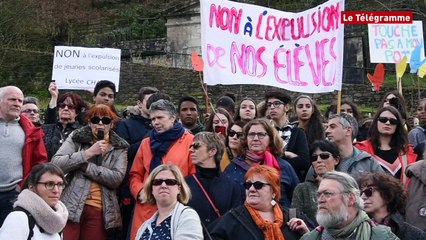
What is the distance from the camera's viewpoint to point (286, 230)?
6.92 m

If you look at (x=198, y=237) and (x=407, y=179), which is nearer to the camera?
(x=198, y=237)

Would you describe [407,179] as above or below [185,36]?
below

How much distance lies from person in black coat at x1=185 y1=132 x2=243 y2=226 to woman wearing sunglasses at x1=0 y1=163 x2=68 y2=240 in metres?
1.30

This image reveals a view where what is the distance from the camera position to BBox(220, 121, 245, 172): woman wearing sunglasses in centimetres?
849

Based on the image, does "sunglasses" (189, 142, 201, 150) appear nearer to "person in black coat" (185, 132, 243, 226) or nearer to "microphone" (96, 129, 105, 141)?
"person in black coat" (185, 132, 243, 226)

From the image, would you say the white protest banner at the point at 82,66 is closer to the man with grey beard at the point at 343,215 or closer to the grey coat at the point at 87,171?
the grey coat at the point at 87,171

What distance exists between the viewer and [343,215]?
6160 mm

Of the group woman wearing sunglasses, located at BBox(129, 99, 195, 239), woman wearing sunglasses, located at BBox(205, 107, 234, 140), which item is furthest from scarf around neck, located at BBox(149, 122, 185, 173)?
woman wearing sunglasses, located at BBox(205, 107, 234, 140)

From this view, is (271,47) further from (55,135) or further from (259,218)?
(259,218)

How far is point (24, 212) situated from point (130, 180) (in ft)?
6.40

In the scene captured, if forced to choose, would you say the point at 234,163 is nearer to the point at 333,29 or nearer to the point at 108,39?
the point at 333,29

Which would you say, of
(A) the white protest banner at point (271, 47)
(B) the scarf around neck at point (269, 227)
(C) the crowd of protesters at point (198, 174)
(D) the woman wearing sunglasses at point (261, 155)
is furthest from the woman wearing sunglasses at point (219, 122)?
(B) the scarf around neck at point (269, 227)

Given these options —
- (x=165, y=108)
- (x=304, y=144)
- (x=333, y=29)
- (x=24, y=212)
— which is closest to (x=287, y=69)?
(x=333, y=29)

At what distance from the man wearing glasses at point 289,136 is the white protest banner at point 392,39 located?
21.1 feet
